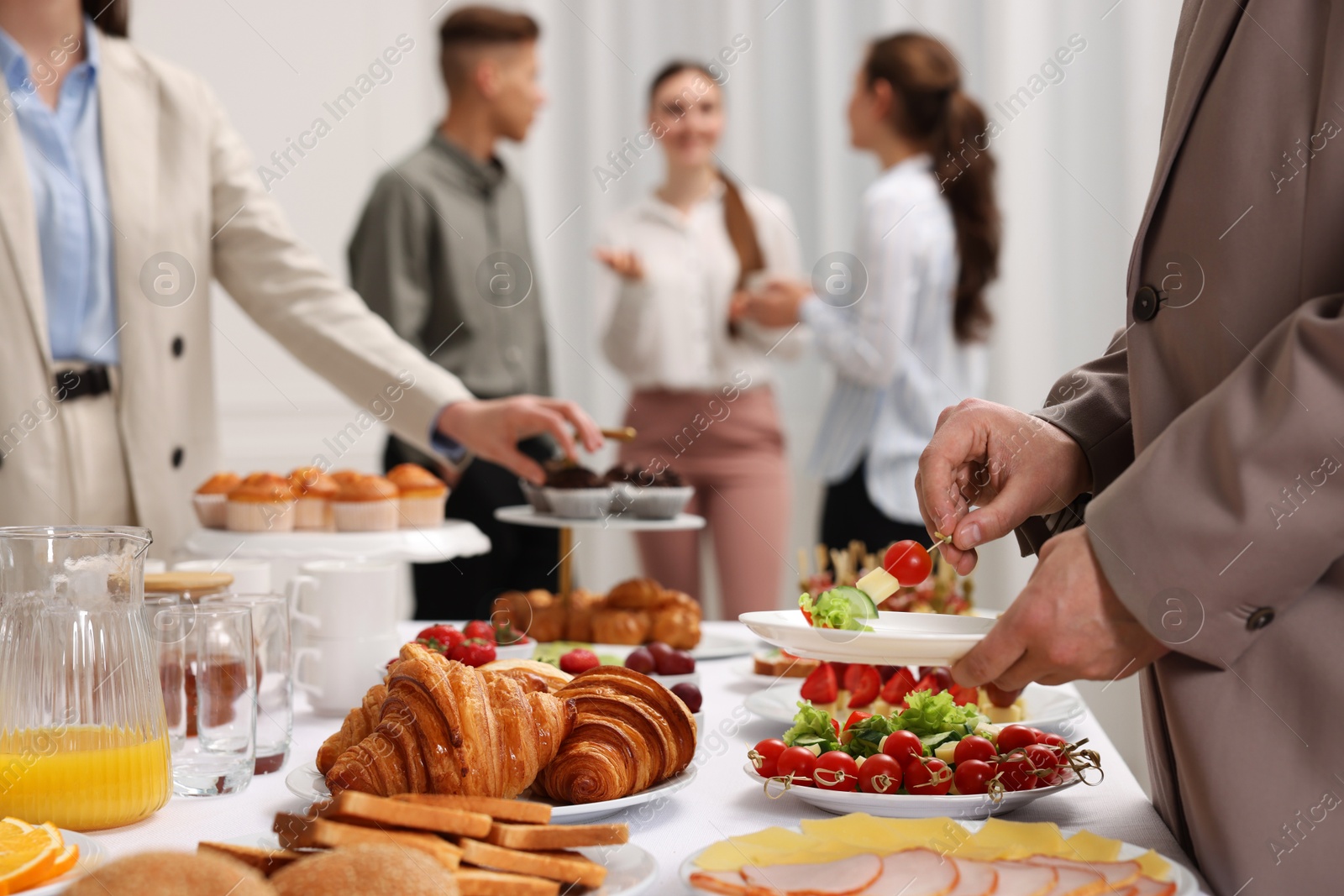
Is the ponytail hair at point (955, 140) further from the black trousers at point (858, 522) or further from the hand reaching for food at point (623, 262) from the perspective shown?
the hand reaching for food at point (623, 262)

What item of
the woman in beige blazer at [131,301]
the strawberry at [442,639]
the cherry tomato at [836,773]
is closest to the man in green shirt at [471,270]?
the woman in beige blazer at [131,301]

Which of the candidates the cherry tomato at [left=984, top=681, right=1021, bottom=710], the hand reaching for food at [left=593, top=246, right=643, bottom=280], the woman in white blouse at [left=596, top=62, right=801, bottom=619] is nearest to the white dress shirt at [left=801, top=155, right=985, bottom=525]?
the woman in white blouse at [left=596, top=62, right=801, bottom=619]

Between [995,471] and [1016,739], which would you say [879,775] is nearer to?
[1016,739]

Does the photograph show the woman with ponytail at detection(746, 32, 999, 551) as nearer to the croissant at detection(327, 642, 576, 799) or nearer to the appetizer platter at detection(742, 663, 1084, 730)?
the appetizer platter at detection(742, 663, 1084, 730)

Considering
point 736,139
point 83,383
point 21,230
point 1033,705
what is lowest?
point 1033,705

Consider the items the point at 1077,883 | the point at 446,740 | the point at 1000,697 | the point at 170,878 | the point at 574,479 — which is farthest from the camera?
the point at 574,479

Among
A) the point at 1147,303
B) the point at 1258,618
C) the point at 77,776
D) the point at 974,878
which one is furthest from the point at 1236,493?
the point at 77,776

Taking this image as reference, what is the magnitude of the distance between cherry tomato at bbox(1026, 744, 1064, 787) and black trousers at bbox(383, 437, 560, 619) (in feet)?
8.86

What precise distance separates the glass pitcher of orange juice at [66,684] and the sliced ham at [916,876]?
629mm

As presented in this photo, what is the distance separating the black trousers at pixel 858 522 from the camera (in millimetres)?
3592

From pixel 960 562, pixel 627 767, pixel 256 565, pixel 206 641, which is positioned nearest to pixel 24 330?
pixel 256 565

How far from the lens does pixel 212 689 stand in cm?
111

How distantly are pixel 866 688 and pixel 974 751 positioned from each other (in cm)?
35

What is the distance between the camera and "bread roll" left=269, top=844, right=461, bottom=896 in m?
0.67
